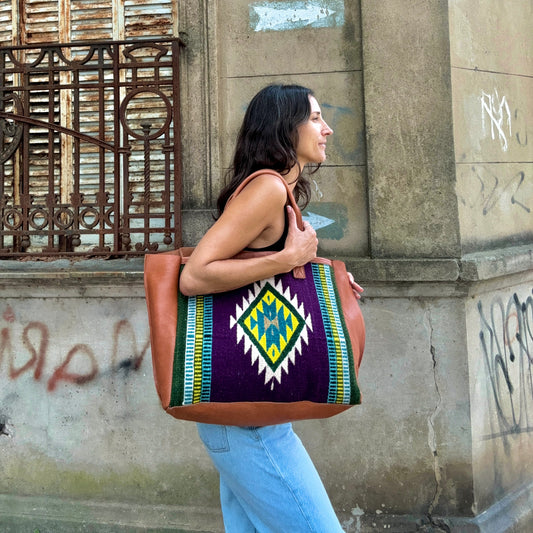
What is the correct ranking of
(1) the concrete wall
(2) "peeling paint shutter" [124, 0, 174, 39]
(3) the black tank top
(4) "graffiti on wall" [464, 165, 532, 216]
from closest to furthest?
(3) the black tank top, (1) the concrete wall, (4) "graffiti on wall" [464, 165, 532, 216], (2) "peeling paint shutter" [124, 0, 174, 39]

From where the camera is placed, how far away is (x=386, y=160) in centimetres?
358

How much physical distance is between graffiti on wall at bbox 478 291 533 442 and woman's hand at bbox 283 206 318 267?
1.94 metres

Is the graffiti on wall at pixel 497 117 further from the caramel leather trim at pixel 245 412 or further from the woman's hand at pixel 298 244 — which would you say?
the caramel leather trim at pixel 245 412

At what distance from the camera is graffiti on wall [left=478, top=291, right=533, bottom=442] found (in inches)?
144

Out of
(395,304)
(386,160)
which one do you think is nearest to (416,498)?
(395,304)

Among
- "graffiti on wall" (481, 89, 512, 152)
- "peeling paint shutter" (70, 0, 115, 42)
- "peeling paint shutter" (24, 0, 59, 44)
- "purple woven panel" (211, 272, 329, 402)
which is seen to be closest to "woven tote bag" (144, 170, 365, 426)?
"purple woven panel" (211, 272, 329, 402)

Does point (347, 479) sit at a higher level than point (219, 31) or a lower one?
lower

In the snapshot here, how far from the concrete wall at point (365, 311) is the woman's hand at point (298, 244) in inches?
60.8

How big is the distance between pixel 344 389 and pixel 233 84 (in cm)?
236

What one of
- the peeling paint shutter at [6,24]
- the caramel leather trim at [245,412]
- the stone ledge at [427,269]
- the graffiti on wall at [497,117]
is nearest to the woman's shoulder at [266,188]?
the caramel leather trim at [245,412]

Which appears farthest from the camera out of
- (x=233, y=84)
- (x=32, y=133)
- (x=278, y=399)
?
(x=32, y=133)

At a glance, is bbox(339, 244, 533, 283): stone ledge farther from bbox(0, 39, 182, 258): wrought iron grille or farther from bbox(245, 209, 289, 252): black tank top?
bbox(245, 209, 289, 252): black tank top

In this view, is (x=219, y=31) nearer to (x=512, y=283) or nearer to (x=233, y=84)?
(x=233, y=84)

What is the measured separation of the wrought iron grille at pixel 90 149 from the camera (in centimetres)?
377
